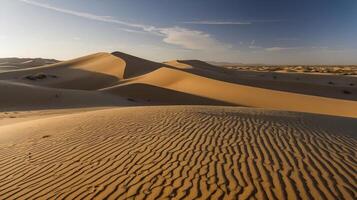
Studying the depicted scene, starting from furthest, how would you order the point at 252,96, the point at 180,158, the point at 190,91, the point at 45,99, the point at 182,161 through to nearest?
the point at 190,91 < the point at 252,96 < the point at 45,99 < the point at 180,158 < the point at 182,161

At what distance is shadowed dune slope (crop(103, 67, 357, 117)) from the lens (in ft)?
70.9

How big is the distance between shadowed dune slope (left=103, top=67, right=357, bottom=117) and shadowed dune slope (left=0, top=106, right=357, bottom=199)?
12.3 meters

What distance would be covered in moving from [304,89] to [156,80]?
16.5 m

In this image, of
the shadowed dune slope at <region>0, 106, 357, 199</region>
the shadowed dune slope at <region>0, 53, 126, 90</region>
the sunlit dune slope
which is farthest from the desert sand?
the shadowed dune slope at <region>0, 53, 126, 90</region>

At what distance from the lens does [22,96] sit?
23.3 m

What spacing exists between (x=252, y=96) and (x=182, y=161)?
20.7 metres

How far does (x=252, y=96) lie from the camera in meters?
26.0

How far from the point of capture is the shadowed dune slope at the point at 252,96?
2162 cm

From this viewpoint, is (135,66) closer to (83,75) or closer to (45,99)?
(83,75)

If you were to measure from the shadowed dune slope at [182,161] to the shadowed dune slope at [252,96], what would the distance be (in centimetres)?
1230

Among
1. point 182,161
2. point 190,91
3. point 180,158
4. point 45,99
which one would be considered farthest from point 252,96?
point 182,161

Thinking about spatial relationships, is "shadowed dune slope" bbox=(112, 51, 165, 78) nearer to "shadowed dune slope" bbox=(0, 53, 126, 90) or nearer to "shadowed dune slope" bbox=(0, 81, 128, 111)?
"shadowed dune slope" bbox=(0, 53, 126, 90)

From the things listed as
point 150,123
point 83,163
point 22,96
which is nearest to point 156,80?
point 22,96

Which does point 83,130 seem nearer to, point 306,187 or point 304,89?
point 306,187
